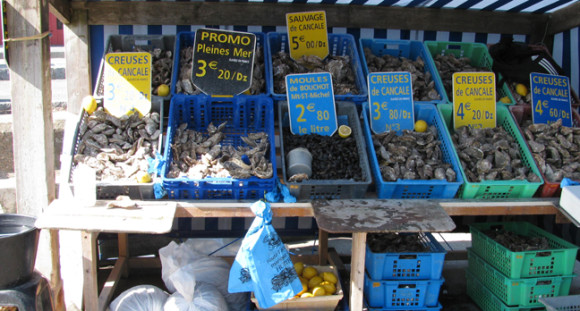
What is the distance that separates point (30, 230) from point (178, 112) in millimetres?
1160

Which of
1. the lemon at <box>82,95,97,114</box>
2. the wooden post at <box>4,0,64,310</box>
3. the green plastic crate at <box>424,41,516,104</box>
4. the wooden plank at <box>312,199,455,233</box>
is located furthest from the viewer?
the green plastic crate at <box>424,41,516,104</box>

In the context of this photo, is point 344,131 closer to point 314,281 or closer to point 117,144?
point 314,281

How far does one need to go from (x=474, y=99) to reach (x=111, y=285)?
2.85 meters

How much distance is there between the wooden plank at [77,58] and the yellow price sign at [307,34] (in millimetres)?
1586

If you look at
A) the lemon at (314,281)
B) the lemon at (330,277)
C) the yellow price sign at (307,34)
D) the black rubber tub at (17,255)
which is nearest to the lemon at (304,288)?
the lemon at (314,281)

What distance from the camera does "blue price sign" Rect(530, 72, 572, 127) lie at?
11.1 ft

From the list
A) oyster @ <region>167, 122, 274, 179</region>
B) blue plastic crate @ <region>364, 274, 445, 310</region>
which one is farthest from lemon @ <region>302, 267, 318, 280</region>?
oyster @ <region>167, 122, 274, 179</region>

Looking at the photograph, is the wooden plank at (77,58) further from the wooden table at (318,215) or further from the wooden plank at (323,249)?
the wooden plank at (323,249)

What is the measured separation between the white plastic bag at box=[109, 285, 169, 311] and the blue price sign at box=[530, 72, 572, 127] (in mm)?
2914

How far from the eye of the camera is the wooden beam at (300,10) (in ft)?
11.6

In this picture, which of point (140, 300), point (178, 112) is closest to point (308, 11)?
point (178, 112)

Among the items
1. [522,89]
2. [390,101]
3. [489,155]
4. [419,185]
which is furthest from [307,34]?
[522,89]

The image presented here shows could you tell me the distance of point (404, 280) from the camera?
2.95m

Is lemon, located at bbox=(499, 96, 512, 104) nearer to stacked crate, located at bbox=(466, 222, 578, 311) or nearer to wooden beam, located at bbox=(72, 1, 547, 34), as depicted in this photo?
wooden beam, located at bbox=(72, 1, 547, 34)
